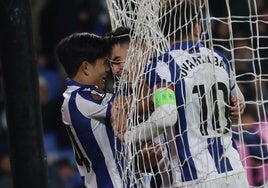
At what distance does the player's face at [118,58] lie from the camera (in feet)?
13.8

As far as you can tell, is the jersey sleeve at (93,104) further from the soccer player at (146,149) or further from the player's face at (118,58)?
the player's face at (118,58)

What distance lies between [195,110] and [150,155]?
35 cm

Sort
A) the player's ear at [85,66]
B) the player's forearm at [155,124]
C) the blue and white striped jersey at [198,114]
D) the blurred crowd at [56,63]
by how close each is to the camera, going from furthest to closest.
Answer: the blurred crowd at [56,63]
the player's ear at [85,66]
the blue and white striped jersey at [198,114]
the player's forearm at [155,124]

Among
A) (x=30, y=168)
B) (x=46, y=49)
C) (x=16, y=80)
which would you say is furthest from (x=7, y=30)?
(x=46, y=49)

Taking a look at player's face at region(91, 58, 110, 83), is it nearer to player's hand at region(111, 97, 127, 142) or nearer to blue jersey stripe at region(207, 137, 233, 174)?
player's hand at region(111, 97, 127, 142)

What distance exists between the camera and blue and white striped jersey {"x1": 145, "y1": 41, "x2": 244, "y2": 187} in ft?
12.5

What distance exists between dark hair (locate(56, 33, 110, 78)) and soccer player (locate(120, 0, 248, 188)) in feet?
1.32

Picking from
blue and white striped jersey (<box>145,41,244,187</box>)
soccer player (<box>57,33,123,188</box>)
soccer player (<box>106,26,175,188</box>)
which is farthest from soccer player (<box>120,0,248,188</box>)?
soccer player (<box>57,33,123,188</box>)

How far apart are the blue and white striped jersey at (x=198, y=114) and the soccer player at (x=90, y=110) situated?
319 millimetres

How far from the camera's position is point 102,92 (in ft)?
13.3

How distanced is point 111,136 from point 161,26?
59cm

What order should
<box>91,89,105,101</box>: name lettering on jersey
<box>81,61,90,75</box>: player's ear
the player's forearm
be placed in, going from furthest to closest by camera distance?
1. <box>81,61,90,75</box>: player's ear
2. <box>91,89,105,101</box>: name lettering on jersey
3. the player's forearm

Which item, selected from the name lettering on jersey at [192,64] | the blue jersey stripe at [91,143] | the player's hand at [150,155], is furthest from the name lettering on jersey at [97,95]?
the name lettering on jersey at [192,64]

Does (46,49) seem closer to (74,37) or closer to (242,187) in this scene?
(74,37)
